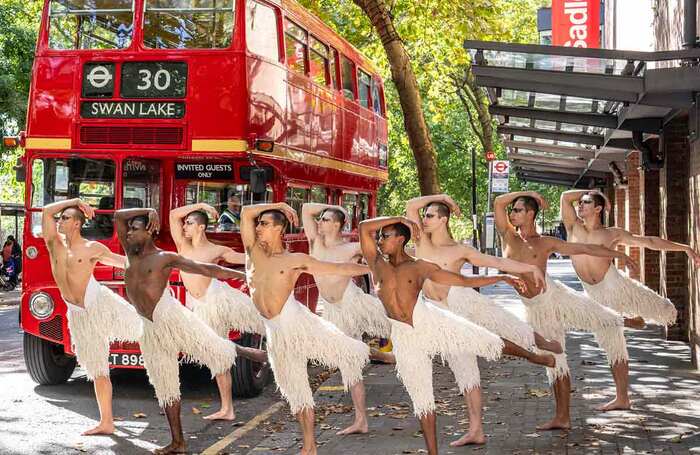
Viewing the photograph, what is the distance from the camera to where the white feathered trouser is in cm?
764

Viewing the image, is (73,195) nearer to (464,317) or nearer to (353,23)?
(464,317)

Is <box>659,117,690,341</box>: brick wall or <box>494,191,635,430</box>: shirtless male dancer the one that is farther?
<box>659,117,690,341</box>: brick wall

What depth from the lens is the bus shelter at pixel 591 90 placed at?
11.1 meters

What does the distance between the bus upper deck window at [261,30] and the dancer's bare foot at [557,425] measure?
16.7ft

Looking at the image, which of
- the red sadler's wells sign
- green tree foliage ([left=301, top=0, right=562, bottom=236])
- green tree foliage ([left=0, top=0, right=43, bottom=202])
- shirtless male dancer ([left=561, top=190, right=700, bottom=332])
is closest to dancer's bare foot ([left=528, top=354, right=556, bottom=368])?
shirtless male dancer ([left=561, top=190, right=700, bottom=332])

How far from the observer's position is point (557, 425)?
8.89 m

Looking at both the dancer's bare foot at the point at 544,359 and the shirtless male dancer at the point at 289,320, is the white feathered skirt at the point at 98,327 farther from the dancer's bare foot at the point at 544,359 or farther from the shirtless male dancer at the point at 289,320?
the dancer's bare foot at the point at 544,359

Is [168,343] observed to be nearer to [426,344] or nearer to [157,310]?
[157,310]

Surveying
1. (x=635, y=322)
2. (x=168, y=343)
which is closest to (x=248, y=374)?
(x=168, y=343)

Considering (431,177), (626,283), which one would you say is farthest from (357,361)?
(431,177)

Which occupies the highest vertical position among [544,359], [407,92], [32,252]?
[407,92]

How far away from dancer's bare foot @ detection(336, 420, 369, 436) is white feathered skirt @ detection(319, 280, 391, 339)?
0.93 meters

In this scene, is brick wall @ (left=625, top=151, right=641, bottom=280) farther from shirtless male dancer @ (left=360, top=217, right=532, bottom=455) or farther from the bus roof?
shirtless male dancer @ (left=360, top=217, right=532, bottom=455)

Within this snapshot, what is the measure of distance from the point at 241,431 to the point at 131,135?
3590 mm
